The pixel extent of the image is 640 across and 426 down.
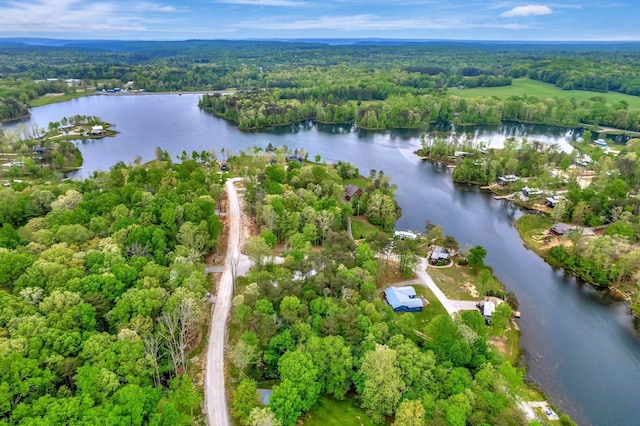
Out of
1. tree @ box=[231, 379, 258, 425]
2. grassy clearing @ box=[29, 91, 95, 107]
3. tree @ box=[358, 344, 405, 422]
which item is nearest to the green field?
tree @ box=[358, 344, 405, 422]

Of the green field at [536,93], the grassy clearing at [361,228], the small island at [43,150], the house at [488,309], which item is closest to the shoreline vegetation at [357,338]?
the house at [488,309]

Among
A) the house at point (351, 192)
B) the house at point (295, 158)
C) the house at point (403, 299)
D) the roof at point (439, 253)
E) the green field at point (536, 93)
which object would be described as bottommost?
the house at point (403, 299)

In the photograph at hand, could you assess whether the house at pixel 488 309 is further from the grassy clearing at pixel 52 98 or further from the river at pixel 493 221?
the grassy clearing at pixel 52 98

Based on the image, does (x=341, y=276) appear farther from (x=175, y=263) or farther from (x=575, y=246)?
(x=575, y=246)

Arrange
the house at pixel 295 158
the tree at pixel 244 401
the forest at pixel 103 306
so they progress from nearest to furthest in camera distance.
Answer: the forest at pixel 103 306 < the tree at pixel 244 401 < the house at pixel 295 158

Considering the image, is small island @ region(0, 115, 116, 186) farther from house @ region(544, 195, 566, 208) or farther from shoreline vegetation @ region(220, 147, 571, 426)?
house @ region(544, 195, 566, 208)
